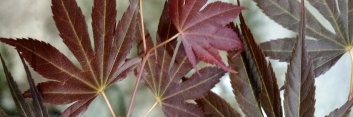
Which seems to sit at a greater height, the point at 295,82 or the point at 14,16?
the point at 14,16

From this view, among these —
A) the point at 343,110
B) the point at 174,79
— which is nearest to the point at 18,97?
the point at 174,79

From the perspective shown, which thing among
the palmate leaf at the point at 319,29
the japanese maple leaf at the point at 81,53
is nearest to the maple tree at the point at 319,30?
the palmate leaf at the point at 319,29

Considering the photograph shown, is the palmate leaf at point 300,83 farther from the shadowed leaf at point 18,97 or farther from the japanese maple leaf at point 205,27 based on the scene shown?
the shadowed leaf at point 18,97

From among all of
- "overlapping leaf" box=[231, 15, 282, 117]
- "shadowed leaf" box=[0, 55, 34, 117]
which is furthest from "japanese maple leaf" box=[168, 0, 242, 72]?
"shadowed leaf" box=[0, 55, 34, 117]

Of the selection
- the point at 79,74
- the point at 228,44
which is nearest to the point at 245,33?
the point at 228,44

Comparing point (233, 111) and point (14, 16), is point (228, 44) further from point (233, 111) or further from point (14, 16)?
point (14, 16)

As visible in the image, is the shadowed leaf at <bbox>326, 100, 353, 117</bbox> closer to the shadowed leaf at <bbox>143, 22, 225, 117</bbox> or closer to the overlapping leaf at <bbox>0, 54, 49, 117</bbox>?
the shadowed leaf at <bbox>143, 22, 225, 117</bbox>

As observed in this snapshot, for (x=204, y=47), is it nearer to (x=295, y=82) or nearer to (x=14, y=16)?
(x=295, y=82)
